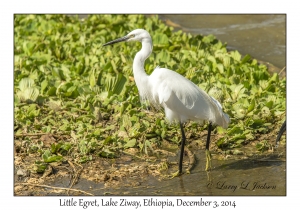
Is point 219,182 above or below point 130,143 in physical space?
below

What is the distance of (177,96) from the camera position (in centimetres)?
552

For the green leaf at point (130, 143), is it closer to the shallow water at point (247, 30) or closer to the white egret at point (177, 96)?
the white egret at point (177, 96)

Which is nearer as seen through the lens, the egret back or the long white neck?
the egret back

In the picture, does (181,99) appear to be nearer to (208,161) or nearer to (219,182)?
(208,161)

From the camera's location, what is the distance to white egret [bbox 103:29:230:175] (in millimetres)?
5492

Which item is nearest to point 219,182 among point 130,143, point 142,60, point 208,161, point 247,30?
point 208,161

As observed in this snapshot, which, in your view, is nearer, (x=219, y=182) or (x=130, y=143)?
(x=219, y=182)

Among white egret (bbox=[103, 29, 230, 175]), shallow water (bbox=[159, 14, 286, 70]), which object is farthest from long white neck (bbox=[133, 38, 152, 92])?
shallow water (bbox=[159, 14, 286, 70])

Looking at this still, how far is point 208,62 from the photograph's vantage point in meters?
7.90

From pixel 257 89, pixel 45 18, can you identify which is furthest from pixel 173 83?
pixel 45 18

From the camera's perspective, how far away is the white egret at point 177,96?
5492 mm

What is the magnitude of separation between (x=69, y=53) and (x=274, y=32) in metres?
4.29

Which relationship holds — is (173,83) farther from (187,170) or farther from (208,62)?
(208,62)

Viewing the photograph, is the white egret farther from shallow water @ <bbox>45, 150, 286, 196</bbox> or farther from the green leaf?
the green leaf
